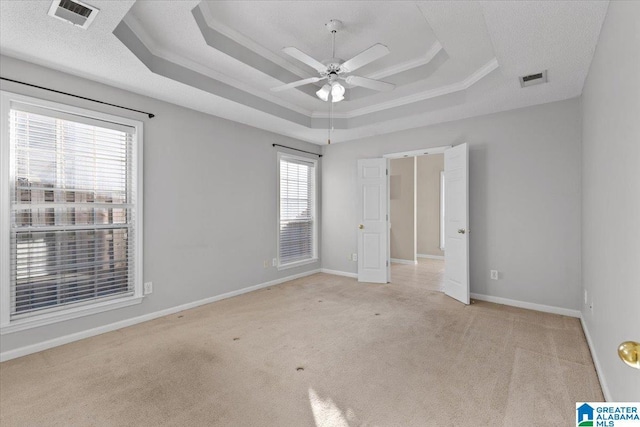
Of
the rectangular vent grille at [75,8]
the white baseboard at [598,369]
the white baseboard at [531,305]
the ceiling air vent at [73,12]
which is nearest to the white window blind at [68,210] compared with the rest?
the ceiling air vent at [73,12]

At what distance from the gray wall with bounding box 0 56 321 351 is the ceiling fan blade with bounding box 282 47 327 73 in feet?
6.78

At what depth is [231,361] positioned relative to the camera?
2602mm

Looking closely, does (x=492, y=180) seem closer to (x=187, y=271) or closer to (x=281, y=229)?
(x=281, y=229)

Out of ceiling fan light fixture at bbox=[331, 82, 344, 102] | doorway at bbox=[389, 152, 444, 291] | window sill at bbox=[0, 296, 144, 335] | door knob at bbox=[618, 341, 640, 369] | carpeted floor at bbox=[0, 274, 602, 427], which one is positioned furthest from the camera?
doorway at bbox=[389, 152, 444, 291]

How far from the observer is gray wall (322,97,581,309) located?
367cm

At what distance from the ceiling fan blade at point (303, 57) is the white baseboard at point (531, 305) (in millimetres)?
3644

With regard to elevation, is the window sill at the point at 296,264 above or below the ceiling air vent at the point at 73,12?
below

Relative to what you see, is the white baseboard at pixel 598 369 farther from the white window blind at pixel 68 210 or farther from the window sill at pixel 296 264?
the white window blind at pixel 68 210

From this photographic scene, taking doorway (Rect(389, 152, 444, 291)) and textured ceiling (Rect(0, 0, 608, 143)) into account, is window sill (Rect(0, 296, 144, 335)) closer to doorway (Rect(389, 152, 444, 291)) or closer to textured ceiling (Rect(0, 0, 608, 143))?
textured ceiling (Rect(0, 0, 608, 143))

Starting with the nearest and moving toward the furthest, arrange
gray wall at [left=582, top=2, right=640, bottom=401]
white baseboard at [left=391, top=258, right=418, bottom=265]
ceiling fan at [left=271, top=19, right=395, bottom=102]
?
gray wall at [left=582, top=2, right=640, bottom=401] → ceiling fan at [left=271, top=19, right=395, bottom=102] → white baseboard at [left=391, top=258, right=418, bottom=265]

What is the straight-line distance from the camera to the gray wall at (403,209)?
739cm

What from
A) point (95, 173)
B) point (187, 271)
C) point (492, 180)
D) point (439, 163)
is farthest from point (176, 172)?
point (439, 163)

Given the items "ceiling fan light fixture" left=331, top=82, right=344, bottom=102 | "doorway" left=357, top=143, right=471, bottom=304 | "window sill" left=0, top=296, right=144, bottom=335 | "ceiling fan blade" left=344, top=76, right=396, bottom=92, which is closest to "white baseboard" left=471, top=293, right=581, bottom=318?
"doorway" left=357, top=143, right=471, bottom=304

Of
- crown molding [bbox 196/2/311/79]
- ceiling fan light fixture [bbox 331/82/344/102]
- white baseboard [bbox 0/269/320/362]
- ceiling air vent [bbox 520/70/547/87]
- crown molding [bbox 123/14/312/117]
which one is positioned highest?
crown molding [bbox 196/2/311/79]
